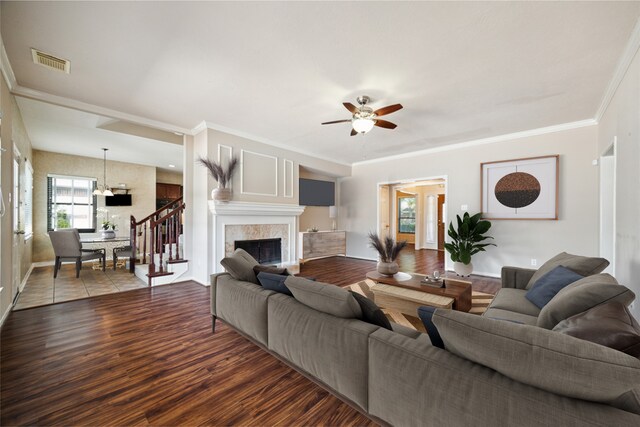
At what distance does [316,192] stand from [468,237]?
3717 millimetres

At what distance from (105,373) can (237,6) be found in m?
2.90

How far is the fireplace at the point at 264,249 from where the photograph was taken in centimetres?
496

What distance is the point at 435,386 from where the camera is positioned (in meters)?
1.11

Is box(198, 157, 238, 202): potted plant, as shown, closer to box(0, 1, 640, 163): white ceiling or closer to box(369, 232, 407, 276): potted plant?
box(0, 1, 640, 163): white ceiling

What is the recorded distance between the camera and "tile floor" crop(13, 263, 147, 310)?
356 centimetres

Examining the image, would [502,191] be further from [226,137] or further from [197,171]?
[197,171]

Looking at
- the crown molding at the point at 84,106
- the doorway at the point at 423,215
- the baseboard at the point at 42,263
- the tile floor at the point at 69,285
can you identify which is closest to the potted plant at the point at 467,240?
the doorway at the point at 423,215

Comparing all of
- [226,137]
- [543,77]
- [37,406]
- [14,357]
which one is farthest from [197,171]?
[543,77]

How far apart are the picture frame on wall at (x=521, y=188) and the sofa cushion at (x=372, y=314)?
4668 mm

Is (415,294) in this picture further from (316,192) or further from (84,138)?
(84,138)

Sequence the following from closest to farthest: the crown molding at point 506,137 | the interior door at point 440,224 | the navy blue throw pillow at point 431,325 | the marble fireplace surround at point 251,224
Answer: the navy blue throw pillow at point 431,325, the crown molding at point 506,137, the marble fireplace surround at point 251,224, the interior door at point 440,224

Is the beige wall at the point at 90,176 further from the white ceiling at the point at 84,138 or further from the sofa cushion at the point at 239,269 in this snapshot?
the sofa cushion at the point at 239,269

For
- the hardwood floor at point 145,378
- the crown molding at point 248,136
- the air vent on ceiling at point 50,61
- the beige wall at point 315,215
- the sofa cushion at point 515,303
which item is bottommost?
the hardwood floor at point 145,378

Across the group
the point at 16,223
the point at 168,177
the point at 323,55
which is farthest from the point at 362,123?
the point at 168,177
